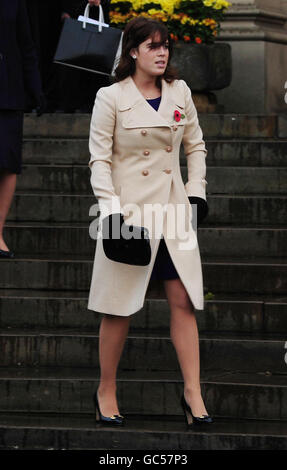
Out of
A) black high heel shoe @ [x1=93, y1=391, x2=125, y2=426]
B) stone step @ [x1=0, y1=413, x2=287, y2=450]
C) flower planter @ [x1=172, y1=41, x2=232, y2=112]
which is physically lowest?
stone step @ [x1=0, y1=413, x2=287, y2=450]

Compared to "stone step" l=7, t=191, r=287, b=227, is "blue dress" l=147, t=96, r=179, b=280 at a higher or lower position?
lower

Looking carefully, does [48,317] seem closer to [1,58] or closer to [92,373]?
[92,373]

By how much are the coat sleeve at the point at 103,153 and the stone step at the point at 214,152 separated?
3.58m

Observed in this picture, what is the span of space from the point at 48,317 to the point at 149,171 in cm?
179

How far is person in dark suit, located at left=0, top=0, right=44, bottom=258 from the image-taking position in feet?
27.2

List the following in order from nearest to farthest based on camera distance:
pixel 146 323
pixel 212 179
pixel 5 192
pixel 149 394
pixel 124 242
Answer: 1. pixel 124 242
2. pixel 149 394
3. pixel 146 323
4. pixel 5 192
5. pixel 212 179

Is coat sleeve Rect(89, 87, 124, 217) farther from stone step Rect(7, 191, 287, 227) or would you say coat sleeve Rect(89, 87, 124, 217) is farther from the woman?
stone step Rect(7, 191, 287, 227)

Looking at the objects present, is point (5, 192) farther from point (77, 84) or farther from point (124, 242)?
point (77, 84)

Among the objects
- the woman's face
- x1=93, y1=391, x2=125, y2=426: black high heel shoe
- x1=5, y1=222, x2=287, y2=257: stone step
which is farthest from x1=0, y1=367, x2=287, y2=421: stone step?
the woman's face

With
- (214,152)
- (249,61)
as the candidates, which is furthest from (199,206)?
(249,61)

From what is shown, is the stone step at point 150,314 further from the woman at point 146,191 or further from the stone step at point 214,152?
the stone step at point 214,152

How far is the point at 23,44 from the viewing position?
8.47 meters

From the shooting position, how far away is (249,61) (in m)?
12.7

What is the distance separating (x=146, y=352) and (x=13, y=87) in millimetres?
2205
